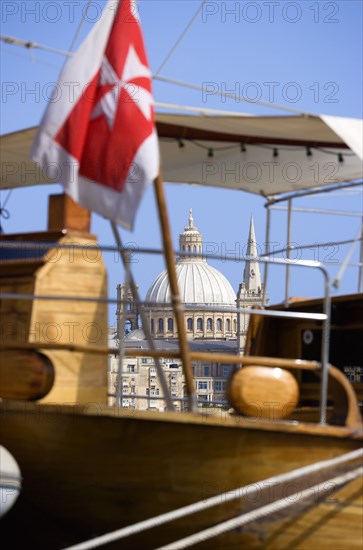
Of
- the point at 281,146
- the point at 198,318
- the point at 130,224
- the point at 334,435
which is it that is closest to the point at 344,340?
the point at 281,146

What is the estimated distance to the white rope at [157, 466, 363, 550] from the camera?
268 inches

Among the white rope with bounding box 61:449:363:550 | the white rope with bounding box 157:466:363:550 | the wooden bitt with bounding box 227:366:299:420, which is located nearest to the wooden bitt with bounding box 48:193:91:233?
the wooden bitt with bounding box 227:366:299:420

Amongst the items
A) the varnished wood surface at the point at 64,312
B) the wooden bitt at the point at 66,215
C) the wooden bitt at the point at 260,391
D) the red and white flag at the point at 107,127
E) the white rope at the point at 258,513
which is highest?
the red and white flag at the point at 107,127

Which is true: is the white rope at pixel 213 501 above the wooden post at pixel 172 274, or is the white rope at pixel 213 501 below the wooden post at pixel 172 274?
below

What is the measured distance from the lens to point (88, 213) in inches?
320

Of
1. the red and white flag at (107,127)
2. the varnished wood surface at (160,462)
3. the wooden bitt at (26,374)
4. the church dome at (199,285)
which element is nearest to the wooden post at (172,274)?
the red and white flag at (107,127)

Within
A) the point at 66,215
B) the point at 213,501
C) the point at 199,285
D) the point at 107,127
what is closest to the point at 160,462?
the point at 213,501

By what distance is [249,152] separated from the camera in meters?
9.16

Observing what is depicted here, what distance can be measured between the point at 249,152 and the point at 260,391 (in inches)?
104

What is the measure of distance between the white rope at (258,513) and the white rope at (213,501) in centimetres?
11

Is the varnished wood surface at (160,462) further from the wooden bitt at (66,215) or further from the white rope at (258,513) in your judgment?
the wooden bitt at (66,215)

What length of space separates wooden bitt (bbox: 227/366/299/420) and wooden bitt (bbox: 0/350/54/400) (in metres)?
1.12

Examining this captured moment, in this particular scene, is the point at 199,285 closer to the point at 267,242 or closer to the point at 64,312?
the point at 267,242

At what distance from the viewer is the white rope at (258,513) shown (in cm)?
680
